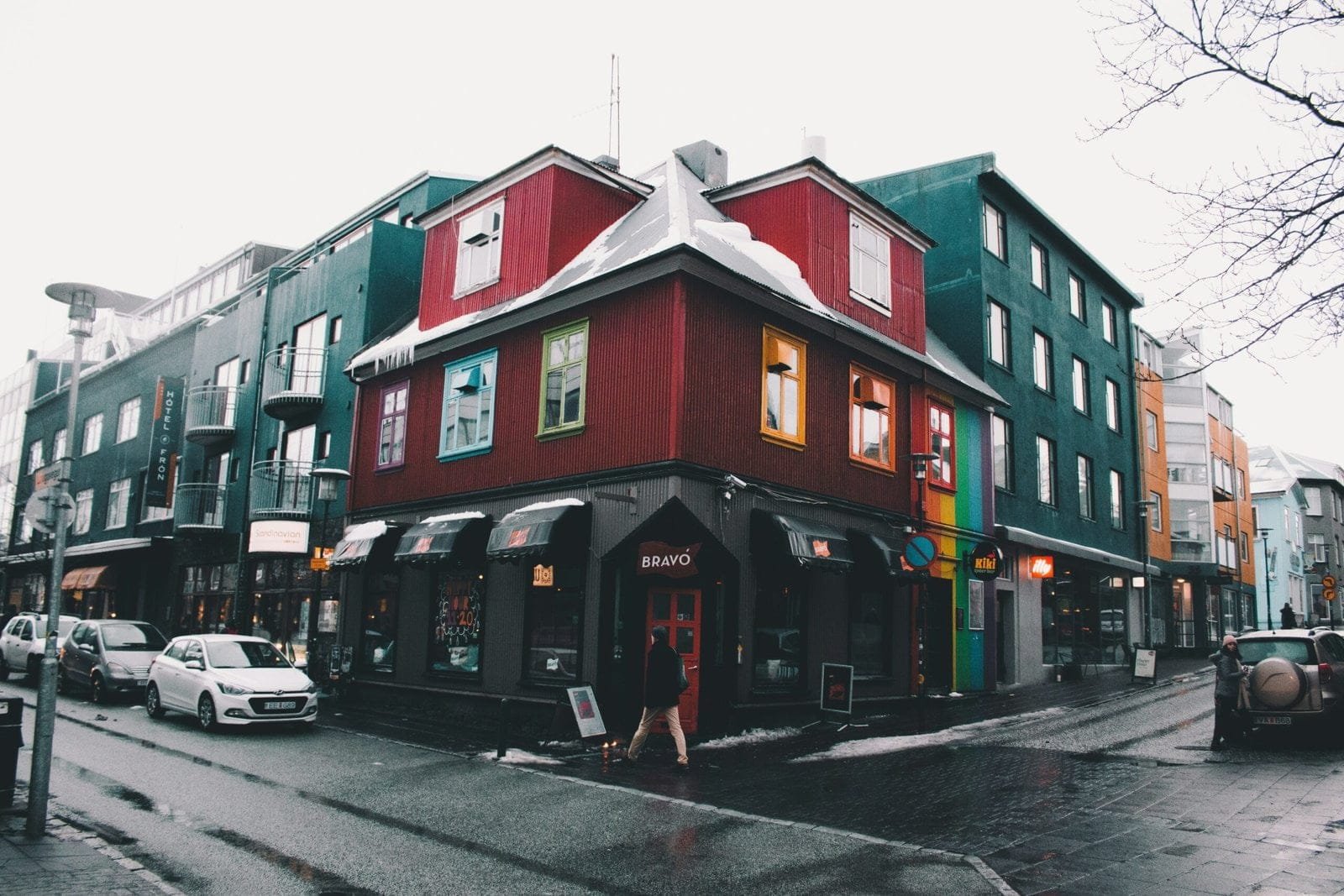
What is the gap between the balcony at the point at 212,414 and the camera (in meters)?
28.3

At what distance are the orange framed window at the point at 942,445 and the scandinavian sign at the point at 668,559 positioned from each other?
8.84 metres

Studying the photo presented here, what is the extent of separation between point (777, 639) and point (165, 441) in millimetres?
23827

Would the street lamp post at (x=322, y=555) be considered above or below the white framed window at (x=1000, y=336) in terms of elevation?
below

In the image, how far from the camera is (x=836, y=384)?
18375 mm

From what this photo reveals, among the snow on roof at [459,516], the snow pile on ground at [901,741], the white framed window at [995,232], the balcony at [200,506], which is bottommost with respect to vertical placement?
the snow pile on ground at [901,741]

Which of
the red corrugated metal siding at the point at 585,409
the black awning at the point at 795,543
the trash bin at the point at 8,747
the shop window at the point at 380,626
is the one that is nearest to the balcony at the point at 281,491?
the red corrugated metal siding at the point at 585,409

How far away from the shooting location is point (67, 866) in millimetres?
7219

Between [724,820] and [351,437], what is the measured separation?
15735mm

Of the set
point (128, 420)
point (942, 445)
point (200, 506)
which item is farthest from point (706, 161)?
point (128, 420)

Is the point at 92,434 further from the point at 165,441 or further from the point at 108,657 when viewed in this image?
Answer: the point at 108,657

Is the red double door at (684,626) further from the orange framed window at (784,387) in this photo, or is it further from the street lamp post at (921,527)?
the street lamp post at (921,527)

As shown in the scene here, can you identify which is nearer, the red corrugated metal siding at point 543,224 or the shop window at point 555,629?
the shop window at point 555,629

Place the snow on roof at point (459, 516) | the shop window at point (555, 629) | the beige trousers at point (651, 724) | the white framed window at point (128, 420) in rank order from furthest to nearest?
1. the white framed window at point (128, 420)
2. the snow on roof at point (459, 516)
3. the shop window at point (555, 629)
4. the beige trousers at point (651, 724)

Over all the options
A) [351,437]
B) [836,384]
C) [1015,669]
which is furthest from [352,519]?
[1015,669]
